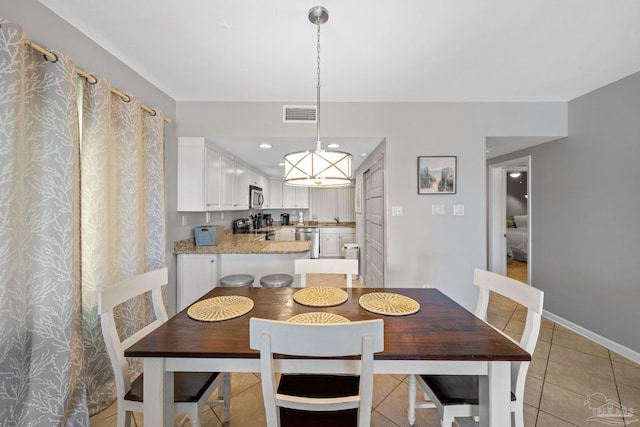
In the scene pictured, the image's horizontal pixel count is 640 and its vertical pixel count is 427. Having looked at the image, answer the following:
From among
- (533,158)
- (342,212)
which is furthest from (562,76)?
(342,212)

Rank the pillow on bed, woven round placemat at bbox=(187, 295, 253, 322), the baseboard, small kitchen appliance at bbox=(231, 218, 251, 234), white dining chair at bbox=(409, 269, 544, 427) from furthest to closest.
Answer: the pillow on bed < small kitchen appliance at bbox=(231, 218, 251, 234) < the baseboard < woven round placemat at bbox=(187, 295, 253, 322) < white dining chair at bbox=(409, 269, 544, 427)

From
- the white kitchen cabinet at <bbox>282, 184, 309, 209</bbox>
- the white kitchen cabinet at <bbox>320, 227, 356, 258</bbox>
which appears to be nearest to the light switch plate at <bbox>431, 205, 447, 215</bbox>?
the white kitchen cabinet at <bbox>320, 227, 356, 258</bbox>

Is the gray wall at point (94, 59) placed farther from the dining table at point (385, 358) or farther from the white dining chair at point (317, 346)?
the white dining chair at point (317, 346)

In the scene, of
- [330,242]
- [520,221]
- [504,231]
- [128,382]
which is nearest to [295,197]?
[330,242]

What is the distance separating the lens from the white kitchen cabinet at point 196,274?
101 inches

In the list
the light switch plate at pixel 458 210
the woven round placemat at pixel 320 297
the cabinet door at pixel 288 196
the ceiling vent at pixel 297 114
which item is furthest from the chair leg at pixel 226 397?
the cabinet door at pixel 288 196

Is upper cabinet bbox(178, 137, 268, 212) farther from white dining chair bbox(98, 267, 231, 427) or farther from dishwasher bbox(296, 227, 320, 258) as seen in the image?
dishwasher bbox(296, 227, 320, 258)

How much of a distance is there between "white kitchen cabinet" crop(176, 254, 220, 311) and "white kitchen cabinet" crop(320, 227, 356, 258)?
3.41m

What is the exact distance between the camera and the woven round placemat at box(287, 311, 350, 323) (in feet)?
3.77

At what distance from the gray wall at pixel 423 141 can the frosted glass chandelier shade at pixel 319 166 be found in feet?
4.66

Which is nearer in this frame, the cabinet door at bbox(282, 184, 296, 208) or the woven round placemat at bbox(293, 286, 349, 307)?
the woven round placemat at bbox(293, 286, 349, 307)

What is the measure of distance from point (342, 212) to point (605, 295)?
15.2 ft

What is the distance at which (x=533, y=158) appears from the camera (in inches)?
122

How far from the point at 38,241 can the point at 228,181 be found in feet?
7.09
